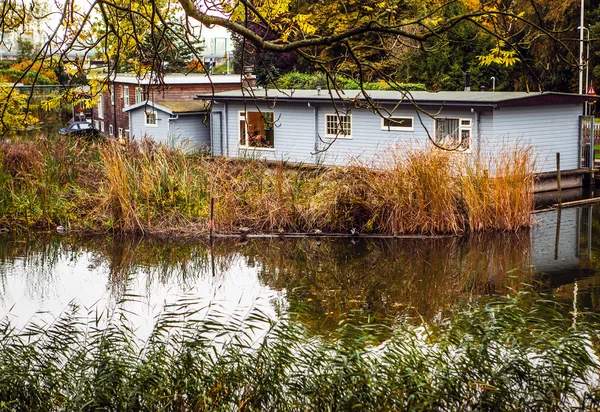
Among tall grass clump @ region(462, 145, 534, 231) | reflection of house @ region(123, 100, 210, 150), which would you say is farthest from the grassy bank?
reflection of house @ region(123, 100, 210, 150)

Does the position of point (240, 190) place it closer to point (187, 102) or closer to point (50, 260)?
point (50, 260)

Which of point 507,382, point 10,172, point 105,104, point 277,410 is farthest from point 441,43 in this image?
point 105,104

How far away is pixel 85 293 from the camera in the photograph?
45.2 ft

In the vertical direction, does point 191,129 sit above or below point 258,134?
above

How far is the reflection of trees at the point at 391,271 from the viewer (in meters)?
13.0

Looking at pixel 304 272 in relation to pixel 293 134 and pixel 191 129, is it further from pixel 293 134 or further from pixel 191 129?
pixel 191 129

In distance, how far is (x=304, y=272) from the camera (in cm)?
1538

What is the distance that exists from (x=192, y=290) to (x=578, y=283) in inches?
247

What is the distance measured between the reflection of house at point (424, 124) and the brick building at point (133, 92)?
5563 mm

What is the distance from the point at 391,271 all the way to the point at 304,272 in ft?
5.07

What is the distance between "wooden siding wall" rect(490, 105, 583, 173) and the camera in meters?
23.5

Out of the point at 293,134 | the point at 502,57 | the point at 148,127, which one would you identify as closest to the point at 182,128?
the point at 148,127

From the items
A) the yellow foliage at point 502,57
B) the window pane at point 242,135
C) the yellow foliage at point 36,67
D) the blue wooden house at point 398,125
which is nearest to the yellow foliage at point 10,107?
the yellow foliage at point 36,67

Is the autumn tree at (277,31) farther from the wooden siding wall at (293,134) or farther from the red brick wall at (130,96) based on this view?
the red brick wall at (130,96)
